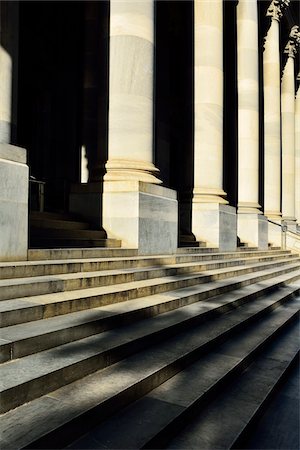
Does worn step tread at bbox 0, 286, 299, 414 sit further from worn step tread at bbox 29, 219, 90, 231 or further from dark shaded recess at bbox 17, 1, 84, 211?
dark shaded recess at bbox 17, 1, 84, 211

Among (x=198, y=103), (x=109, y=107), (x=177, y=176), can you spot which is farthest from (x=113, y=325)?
(x=177, y=176)

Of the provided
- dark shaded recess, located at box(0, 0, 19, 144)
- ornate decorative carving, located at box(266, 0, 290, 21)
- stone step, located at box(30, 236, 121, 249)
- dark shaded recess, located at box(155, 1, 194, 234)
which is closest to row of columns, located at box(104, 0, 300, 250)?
ornate decorative carving, located at box(266, 0, 290, 21)

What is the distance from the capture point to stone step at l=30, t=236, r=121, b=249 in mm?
8812

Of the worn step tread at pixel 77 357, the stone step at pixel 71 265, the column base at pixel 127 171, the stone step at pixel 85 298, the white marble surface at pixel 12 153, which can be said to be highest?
the column base at pixel 127 171

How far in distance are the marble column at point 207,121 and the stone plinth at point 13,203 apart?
33.3ft

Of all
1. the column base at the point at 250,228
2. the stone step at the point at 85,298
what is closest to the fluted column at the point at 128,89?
the stone step at the point at 85,298

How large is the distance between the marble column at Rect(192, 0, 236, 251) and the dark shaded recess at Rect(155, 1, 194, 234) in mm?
418

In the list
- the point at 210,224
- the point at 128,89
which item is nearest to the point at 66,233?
the point at 128,89

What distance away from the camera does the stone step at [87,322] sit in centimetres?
425

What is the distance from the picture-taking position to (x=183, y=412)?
13.2ft

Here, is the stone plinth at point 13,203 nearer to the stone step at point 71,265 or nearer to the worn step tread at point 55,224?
the stone step at point 71,265

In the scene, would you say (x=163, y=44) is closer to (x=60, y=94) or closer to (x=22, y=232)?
(x=60, y=94)

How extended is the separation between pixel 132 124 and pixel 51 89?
45.6ft

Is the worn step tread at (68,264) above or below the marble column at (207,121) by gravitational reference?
below
